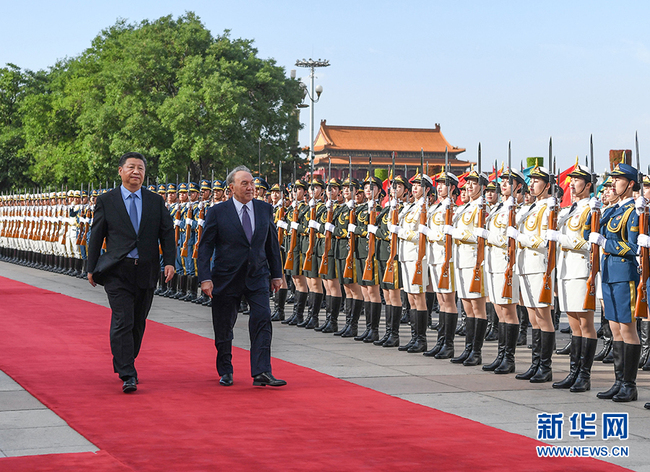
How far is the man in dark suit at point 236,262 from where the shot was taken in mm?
7273

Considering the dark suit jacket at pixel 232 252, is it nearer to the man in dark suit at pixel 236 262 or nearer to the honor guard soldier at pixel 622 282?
the man in dark suit at pixel 236 262

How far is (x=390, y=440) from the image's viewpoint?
5.32 meters

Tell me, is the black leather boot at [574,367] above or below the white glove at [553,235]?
below

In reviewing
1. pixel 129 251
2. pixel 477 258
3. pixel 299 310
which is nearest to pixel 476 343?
pixel 477 258

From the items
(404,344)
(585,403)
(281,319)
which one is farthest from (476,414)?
(281,319)

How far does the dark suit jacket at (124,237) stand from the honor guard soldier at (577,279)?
2.93 m

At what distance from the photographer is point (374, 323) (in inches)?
405

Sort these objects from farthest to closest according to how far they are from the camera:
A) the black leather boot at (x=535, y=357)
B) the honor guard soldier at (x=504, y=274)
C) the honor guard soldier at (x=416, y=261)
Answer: the honor guard soldier at (x=416, y=261)
the honor guard soldier at (x=504, y=274)
the black leather boot at (x=535, y=357)

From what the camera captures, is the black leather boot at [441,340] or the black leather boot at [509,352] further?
the black leather boot at [441,340]

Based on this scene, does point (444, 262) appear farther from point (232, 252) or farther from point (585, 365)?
point (232, 252)

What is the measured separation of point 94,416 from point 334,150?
51.0 metres

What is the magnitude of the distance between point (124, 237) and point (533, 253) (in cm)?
318

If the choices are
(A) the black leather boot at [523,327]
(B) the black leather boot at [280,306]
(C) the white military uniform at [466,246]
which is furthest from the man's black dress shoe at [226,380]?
(B) the black leather boot at [280,306]

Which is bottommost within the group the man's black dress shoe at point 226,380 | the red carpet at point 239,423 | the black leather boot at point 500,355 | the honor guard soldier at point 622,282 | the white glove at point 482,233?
the red carpet at point 239,423
